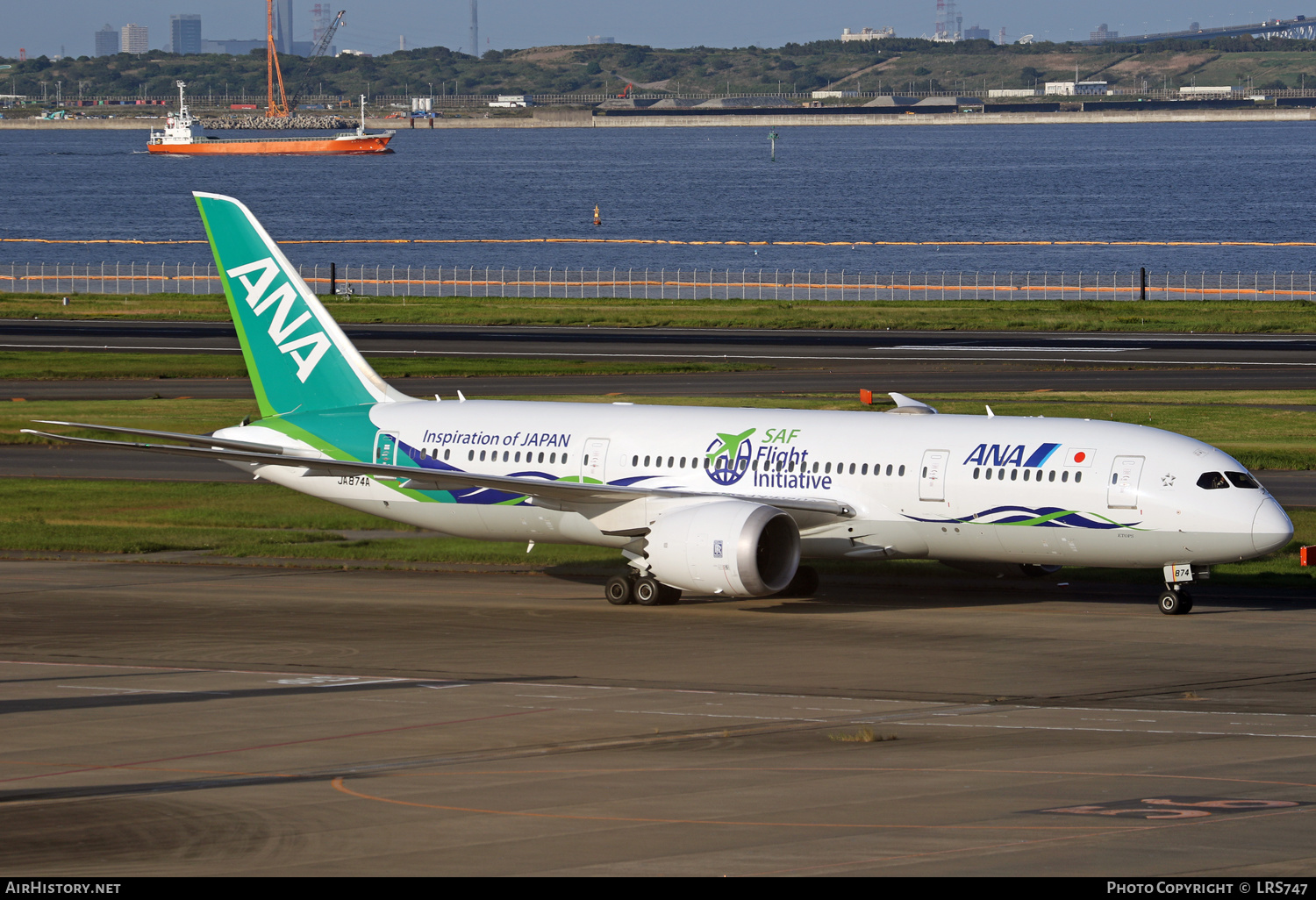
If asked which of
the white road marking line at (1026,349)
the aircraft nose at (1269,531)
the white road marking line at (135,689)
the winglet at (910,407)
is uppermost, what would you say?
the winglet at (910,407)

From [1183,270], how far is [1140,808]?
16080 centimetres

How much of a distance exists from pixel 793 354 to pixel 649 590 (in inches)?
2095

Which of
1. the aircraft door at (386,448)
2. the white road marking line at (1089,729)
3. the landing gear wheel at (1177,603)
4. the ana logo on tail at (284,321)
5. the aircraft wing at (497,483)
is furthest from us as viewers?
the ana logo on tail at (284,321)

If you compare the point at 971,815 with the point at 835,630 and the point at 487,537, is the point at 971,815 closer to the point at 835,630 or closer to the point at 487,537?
the point at 835,630

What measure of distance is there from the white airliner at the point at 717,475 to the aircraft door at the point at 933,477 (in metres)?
0.04

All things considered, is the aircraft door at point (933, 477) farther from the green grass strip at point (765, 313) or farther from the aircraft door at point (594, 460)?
the green grass strip at point (765, 313)

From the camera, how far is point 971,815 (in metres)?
20.0

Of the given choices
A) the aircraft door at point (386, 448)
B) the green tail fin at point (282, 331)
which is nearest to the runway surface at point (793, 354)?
the green tail fin at point (282, 331)

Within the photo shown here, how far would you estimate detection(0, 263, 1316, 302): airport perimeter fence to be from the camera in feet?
452

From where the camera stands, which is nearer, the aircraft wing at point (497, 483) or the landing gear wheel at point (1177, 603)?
the landing gear wheel at point (1177, 603)

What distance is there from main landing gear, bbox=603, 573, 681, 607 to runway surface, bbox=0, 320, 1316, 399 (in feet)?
114

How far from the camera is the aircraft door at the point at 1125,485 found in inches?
1425

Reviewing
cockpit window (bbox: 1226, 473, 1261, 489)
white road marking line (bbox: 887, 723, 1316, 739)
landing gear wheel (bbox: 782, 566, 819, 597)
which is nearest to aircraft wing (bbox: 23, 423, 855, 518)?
landing gear wheel (bbox: 782, 566, 819, 597)
